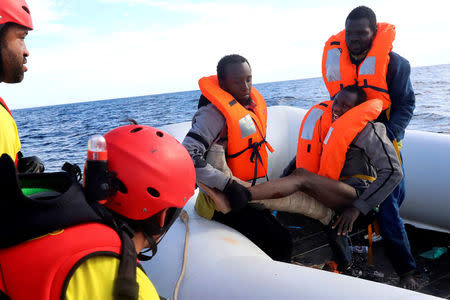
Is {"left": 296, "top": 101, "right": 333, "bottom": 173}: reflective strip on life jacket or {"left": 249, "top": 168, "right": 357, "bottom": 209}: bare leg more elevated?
{"left": 296, "top": 101, "right": 333, "bottom": 173}: reflective strip on life jacket

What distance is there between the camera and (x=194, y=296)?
175 cm

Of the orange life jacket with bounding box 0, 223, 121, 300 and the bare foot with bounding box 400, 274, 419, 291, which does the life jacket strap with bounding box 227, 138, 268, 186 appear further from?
the orange life jacket with bounding box 0, 223, 121, 300

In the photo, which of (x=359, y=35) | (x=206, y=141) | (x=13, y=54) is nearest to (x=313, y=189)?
(x=206, y=141)

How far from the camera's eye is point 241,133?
2.43 metres

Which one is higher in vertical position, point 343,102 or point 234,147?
point 343,102

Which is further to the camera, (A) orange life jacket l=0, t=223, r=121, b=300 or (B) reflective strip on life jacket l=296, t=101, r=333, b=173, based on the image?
(B) reflective strip on life jacket l=296, t=101, r=333, b=173

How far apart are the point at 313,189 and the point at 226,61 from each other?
0.94m

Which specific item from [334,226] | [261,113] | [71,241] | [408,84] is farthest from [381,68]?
[71,241]

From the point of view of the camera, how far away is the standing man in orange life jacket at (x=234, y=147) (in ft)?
7.42

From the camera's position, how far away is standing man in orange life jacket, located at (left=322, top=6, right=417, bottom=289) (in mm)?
2447

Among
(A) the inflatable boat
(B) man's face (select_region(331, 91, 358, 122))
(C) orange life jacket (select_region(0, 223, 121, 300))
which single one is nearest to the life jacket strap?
(A) the inflatable boat

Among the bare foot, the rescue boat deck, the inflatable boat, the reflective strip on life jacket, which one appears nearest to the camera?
the inflatable boat

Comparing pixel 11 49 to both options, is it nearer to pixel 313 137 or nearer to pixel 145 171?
pixel 145 171

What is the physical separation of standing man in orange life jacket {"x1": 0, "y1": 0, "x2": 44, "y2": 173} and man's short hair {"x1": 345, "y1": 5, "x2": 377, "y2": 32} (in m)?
1.97
